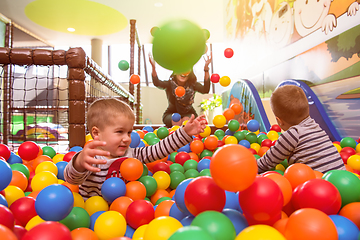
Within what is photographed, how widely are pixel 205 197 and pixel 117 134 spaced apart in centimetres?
52

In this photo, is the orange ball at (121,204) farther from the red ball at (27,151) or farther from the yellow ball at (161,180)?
the red ball at (27,151)

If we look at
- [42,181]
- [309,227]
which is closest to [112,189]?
[42,181]

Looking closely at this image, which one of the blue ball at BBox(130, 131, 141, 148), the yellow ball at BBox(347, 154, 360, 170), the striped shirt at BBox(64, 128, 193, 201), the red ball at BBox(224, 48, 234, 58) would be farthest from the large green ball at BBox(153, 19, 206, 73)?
the red ball at BBox(224, 48, 234, 58)

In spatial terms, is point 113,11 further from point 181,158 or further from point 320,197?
point 320,197

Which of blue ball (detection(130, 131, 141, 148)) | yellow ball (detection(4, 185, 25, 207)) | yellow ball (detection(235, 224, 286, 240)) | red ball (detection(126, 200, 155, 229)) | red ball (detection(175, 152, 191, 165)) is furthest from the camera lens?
red ball (detection(175, 152, 191, 165))

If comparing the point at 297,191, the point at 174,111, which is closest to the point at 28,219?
the point at 297,191

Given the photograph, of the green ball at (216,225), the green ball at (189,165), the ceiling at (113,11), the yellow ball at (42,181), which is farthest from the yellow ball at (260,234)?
the ceiling at (113,11)

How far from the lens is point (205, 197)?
0.53 m

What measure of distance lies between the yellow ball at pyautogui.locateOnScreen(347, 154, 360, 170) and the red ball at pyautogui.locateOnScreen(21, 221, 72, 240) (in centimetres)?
143

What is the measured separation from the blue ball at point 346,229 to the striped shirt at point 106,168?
68 centimetres

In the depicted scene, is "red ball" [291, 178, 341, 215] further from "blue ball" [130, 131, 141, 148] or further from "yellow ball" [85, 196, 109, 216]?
"blue ball" [130, 131, 141, 148]

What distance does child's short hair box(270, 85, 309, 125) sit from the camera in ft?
3.79

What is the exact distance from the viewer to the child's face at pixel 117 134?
95cm

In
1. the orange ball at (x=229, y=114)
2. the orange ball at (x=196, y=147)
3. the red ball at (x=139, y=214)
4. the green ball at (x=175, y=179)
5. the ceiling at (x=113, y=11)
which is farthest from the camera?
the ceiling at (x=113, y=11)
